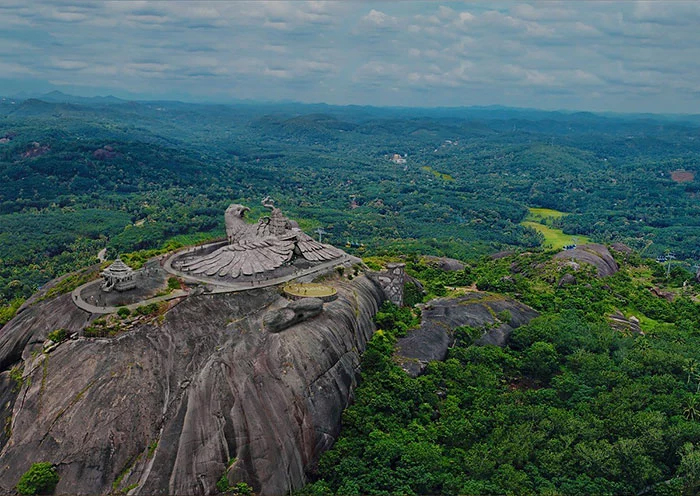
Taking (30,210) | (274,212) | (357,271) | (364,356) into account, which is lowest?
(30,210)

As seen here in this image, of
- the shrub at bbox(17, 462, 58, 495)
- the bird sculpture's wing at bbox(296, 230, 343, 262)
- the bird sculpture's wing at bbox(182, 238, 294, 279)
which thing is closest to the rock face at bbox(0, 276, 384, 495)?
the shrub at bbox(17, 462, 58, 495)

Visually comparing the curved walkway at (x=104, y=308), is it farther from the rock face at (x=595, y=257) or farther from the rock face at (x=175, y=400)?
the rock face at (x=595, y=257)

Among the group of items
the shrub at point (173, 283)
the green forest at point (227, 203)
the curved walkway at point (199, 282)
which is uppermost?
the shrub at point (173, 283)

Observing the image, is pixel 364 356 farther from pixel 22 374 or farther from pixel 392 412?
pixel 22 374

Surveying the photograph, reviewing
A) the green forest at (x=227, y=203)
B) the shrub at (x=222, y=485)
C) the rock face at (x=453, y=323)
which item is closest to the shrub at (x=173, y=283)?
the shrub at (x=222, y=485)

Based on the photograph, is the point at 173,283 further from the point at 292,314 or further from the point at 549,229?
the point at 549,229

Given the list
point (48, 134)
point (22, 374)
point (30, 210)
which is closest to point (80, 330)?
point (22, 374)

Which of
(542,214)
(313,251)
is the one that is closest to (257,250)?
(313,251)
